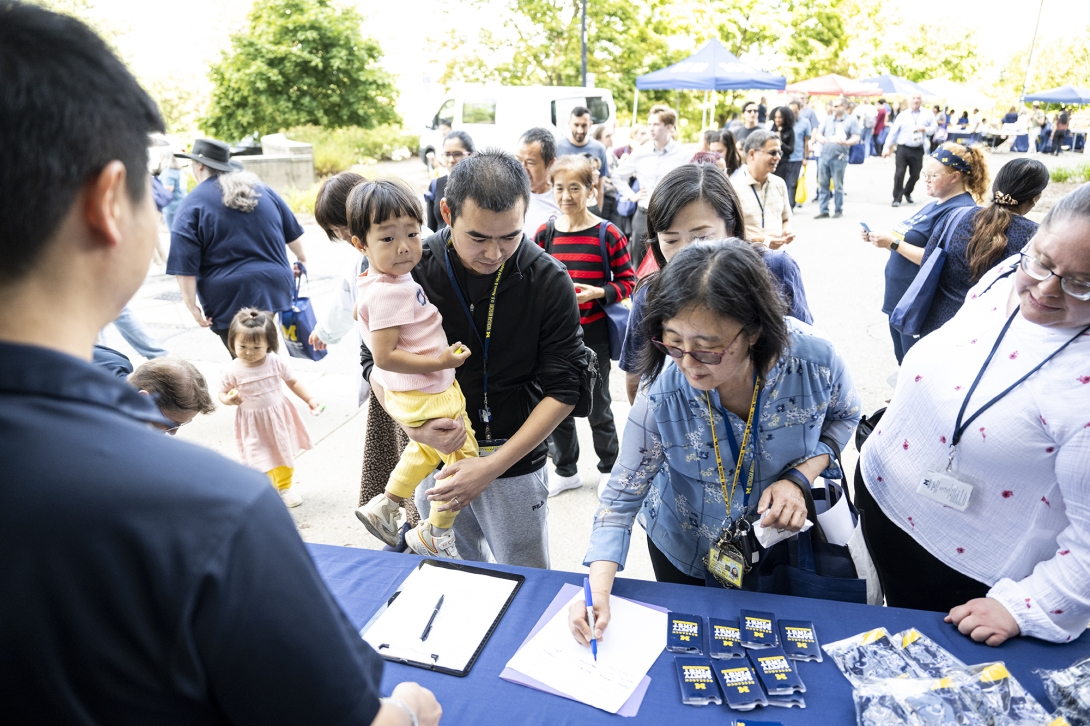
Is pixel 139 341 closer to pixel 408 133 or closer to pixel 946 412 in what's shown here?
pixel 946 412

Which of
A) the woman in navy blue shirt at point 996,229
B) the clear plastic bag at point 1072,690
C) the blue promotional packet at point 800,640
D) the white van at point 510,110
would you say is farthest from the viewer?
the white van at point 510,110

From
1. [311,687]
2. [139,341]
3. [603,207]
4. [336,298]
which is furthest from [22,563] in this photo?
[603,207]

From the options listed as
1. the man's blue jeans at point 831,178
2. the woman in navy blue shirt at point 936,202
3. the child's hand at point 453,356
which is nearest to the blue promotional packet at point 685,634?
the child's hand at point 453,356

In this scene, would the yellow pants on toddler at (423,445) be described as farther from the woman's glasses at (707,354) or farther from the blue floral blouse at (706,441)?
the woman's glasses at (707,354)

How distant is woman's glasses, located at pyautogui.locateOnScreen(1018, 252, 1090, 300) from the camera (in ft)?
4.77

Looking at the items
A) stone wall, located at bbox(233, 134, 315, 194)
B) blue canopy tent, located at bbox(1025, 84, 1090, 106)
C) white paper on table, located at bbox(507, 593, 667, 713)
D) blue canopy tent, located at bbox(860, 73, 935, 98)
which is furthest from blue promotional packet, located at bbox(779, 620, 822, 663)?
blue canopy tent, located at bbox(1025, 84, 1090, 106)

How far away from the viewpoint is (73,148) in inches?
23.4

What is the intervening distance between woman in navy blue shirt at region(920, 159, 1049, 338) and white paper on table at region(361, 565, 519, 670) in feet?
8.85

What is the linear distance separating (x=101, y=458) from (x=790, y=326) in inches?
63.9

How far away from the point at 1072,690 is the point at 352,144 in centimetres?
1779

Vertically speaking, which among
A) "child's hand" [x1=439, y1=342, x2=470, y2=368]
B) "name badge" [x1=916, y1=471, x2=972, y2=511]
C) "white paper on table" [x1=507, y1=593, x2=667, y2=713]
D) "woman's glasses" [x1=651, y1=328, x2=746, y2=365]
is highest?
"woman's glasses" [x1=651, y1=328, x2=746, y2=365]

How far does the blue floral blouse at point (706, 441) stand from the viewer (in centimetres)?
169

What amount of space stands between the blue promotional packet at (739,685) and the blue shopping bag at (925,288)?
2.92 metres

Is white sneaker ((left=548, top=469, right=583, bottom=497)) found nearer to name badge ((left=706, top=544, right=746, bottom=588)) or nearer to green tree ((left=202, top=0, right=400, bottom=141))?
name badge ((left=706, top=544, right=746, bottom=588))
